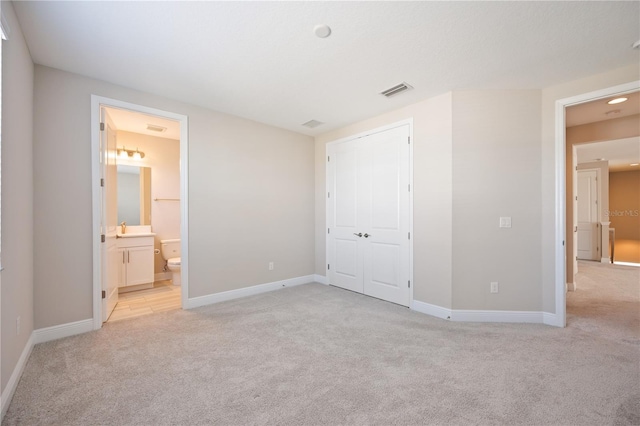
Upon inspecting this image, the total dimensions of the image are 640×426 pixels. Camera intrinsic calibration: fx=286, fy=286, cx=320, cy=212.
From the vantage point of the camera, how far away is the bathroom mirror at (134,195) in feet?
16.0

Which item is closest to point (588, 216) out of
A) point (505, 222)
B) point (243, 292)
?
point (505, 222)

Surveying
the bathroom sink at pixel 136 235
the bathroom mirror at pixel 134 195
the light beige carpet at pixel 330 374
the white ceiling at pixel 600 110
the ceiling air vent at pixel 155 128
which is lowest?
the light beige carpet at pixel 330 374

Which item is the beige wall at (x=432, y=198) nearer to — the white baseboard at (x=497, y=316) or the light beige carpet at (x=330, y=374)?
the white baseboard at (x=497, y=316)

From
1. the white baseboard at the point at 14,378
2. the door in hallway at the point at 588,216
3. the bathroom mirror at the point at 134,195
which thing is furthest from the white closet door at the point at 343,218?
the door in hallway at the point at 588,216

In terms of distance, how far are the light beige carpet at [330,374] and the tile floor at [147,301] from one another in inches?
12.8

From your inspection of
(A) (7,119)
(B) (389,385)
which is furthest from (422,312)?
(A) (7,119)

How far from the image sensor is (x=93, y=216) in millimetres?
3004

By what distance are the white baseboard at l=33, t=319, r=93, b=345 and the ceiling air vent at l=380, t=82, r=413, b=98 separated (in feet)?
13.3

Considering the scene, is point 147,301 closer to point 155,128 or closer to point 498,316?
point 155,128

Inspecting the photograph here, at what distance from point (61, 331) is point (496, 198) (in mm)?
4765

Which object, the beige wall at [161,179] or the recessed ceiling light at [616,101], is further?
the beige wall at [161,179]

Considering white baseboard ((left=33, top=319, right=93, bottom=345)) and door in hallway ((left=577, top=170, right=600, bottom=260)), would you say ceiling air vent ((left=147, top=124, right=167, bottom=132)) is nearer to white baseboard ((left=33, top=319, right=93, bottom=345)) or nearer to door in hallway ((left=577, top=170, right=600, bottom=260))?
white baseboard ((left=33, top=319, right=93, bottom=345))

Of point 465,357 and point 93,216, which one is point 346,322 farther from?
point 93,216

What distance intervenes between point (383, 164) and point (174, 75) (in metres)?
2.75
